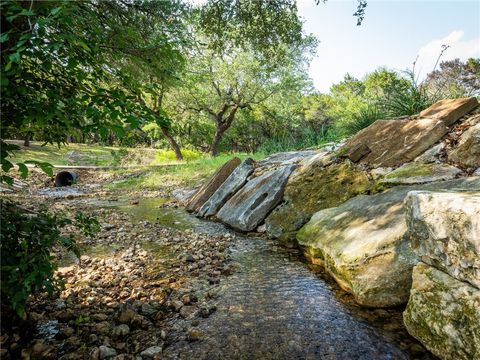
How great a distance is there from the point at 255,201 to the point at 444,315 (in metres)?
4.99

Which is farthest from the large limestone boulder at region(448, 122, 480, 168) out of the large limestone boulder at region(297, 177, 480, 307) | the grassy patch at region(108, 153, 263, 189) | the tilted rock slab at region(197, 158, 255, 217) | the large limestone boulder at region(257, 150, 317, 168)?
the grassy patch at region(108, 153, 263, 189)

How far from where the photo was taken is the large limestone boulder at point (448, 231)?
7.39 feet

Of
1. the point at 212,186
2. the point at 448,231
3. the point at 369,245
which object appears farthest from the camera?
the point at 212,186

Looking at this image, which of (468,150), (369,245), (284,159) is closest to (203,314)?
(369,245)

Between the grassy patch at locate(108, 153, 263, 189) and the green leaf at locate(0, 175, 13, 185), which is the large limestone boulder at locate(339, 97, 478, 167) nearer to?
the green leaf at locate(0, 175, 13, 185)

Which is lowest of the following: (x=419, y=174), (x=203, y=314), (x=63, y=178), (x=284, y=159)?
(x=63, y=178)

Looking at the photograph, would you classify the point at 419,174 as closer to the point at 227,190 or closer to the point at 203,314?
the point at 203,314

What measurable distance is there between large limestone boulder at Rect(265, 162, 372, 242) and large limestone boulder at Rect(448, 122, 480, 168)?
143cm

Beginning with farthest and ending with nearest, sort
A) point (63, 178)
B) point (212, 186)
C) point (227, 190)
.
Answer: point (63, 178) → point (212, 186) → point (227, 190)

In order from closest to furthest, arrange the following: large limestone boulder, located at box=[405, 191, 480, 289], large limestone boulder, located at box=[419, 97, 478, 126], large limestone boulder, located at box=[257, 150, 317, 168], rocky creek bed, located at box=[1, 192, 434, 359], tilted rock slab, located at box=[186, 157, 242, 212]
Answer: large limestone boulder, located at box=[405, 191, 480, 289], rocky creek bed, located at box=[1, 192, 434, 359], large limestone boulder, located at box=[419, 97, 478, 126], large limestone boulder, located at box=[257, 150, 317, 168], tilted rock slab, located at box=[186, 157, 242, 212]

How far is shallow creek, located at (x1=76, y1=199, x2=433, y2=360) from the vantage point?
2699 mm

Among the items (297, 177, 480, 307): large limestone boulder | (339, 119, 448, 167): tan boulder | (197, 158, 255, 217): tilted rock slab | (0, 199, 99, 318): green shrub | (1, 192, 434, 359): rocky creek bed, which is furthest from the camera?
(197, 158, 255, 217): tilted rock slab

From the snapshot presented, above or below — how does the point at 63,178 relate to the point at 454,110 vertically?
below

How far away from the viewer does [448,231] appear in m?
2.43
